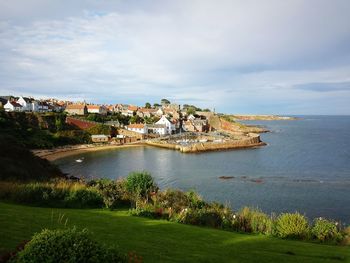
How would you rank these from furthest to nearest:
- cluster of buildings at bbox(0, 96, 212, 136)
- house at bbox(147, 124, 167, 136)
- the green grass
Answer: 1. house at bbox(147, 124, 167, 136)
2. cluster of buildings at bbox(0, 96, 212, 136)
3. the green grass

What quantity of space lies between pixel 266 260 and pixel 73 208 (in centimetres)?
935

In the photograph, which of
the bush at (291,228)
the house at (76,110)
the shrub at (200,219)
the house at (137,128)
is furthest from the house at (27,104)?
the bush at (291,228)

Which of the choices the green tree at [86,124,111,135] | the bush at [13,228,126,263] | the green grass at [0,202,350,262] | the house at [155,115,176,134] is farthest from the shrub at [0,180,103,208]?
the house at [155,115,176,134]

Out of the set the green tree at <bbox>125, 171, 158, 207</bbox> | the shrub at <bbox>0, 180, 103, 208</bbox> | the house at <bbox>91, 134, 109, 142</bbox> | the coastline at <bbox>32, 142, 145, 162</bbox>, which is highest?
the shrub at <bbox>0, 180, 103, 208</bbox>

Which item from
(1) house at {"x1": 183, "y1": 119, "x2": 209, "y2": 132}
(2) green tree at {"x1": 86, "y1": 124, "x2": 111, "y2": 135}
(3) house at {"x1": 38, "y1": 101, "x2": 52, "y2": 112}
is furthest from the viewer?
(1) house at {"x1": 183, "y1": 119, "x2": 209, "y2": 132}

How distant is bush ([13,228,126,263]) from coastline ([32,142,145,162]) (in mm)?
58215

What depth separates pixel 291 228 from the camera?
14070 millimetres

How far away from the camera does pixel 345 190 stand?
37.7 metres

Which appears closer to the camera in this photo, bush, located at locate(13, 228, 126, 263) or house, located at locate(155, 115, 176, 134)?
bush, located at locate(13, 228, 126, 263)

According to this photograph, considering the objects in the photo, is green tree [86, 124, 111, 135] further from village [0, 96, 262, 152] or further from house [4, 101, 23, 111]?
house [4, 101, 23, 111]

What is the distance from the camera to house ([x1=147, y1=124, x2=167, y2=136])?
10503 centimetres

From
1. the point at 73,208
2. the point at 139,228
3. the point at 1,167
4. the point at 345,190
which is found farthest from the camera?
the point at 345,190

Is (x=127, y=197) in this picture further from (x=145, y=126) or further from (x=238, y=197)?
(x=145, y=126)

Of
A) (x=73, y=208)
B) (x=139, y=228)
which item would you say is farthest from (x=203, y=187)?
(x=139, y=228)
